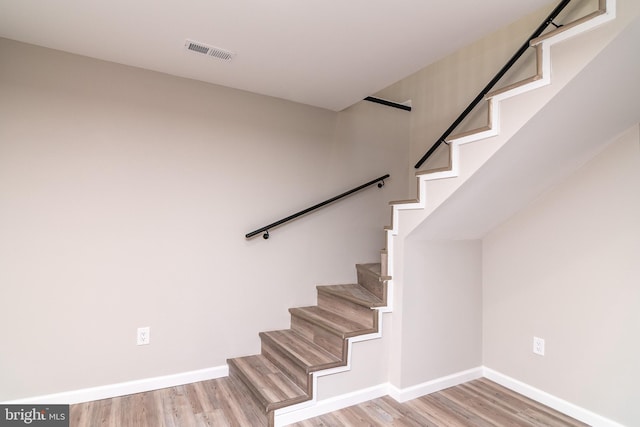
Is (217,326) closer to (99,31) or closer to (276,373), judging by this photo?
(276,373)

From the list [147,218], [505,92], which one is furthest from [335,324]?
[505,92]

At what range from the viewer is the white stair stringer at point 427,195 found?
176 centimetres

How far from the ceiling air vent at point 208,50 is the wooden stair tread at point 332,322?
6.72ft

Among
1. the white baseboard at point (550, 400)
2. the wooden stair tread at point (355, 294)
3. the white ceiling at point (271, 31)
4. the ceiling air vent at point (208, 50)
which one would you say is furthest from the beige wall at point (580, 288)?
the ceiling air vent at point (208, 50)

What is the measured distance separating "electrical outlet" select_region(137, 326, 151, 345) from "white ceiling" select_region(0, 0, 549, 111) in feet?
6.33

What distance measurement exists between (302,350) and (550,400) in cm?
184

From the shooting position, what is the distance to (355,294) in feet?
10.1

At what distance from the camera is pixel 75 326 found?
7.91 ft

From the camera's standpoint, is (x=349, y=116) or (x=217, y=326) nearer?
(x=217, y=326)

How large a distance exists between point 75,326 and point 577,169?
143 inches

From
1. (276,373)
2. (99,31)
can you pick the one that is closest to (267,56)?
(99,31)

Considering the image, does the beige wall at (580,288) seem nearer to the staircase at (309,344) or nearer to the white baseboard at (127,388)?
the staircase at (309,344)

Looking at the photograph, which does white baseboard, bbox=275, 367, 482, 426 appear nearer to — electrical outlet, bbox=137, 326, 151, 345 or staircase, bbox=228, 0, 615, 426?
staircase, bbox=228, 0, 615, 426

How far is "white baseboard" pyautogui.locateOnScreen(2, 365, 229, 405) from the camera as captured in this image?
235cm
